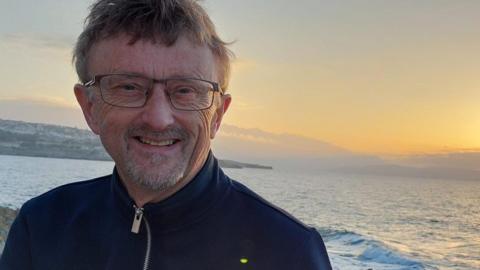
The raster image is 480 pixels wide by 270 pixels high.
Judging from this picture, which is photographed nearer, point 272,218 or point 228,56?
point 272,218

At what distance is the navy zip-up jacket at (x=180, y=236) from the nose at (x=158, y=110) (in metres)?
0.33

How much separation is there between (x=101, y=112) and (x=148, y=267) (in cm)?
72

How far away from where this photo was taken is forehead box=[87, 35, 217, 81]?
82.0 inches

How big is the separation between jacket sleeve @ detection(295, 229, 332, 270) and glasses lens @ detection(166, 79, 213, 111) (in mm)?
→ 754

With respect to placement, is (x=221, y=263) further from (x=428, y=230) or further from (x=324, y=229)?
(x=428, y=230)

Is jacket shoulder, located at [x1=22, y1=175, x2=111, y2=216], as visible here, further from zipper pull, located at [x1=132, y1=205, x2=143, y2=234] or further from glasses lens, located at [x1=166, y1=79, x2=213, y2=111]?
glasses lens, located at [x1=166, y1=79, x2=213, y2=111]

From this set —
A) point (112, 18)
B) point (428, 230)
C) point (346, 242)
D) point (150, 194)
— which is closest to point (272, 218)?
point (150, 194)

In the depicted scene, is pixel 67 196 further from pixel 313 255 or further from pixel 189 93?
pixel 313 255

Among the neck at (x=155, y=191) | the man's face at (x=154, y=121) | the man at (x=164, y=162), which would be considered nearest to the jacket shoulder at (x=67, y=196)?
the man at (x=164, y=162)

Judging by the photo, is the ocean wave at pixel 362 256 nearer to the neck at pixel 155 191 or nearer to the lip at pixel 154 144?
the neck at pixel 155 191

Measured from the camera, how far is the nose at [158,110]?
2.06 metres

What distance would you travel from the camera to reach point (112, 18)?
2148mm

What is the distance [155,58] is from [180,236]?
803 mm

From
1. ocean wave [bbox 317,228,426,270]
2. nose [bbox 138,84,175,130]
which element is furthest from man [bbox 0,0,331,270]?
ocean wave [bbox 317,228,426,270]
